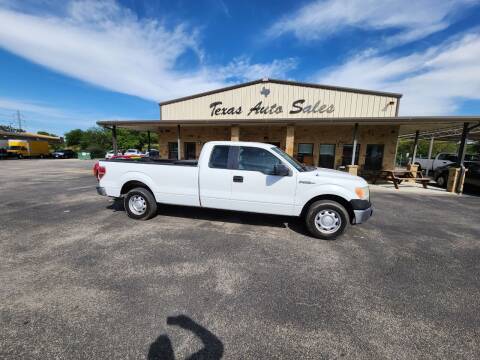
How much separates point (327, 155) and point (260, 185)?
1130cm

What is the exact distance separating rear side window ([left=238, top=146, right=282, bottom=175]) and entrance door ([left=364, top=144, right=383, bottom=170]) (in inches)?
470

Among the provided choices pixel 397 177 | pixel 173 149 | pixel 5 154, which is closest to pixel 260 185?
pixel 397 177

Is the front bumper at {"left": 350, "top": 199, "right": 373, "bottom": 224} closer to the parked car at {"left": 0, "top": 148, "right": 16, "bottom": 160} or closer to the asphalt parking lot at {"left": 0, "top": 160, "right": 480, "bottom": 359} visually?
the asphalt parking lot at {"left": 0, "top": 160, "right": 480, "bottom": 359}

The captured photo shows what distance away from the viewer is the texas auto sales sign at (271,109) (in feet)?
48.5

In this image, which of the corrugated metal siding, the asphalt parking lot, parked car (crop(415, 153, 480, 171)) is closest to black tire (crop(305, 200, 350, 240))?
the asphalt parking lot

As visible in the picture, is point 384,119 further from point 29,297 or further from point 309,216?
point 29,297

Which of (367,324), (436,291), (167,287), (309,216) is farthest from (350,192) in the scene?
(167,287)

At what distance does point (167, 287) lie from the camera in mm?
2705

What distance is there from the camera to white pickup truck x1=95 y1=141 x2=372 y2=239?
4.17 metres

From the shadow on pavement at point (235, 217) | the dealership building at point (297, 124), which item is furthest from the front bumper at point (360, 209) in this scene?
the dealership building at point (297, 124)

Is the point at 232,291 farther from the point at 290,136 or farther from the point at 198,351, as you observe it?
the point at 290,136

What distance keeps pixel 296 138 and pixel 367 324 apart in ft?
43.4

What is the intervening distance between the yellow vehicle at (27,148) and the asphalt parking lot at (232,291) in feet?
132

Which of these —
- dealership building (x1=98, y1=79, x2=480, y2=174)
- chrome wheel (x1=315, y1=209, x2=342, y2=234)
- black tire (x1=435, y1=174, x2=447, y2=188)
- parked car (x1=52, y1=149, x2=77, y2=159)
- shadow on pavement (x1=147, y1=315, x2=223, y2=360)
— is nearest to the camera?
shadow on pavement (x1=147, y1=315, x2=223, y2=360)
